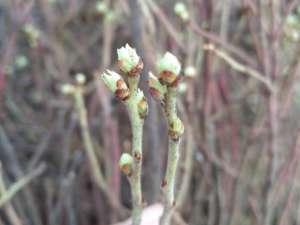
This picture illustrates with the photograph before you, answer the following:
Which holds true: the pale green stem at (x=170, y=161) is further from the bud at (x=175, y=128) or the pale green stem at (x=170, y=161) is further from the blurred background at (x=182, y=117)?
the blurred background at (x=182, y=117)

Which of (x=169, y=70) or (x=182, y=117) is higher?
(x=182, y=117)

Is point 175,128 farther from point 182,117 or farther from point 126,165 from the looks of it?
point 182,117

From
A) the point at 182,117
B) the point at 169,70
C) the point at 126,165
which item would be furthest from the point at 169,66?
the point at 182,117

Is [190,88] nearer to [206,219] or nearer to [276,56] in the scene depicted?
[276,56]

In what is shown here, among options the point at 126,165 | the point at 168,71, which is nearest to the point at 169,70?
Result: the point at 168,71

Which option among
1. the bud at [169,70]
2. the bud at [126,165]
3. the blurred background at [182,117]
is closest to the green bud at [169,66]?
the bud at [169,70]

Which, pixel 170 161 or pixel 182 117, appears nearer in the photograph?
pixel 170 161

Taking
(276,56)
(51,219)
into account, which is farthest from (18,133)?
(276,56)
